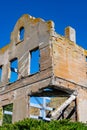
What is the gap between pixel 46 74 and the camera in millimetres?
17469

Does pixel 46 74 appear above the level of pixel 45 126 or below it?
above

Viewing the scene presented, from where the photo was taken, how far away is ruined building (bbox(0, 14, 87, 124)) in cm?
1761

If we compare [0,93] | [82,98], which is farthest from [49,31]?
[0,93]

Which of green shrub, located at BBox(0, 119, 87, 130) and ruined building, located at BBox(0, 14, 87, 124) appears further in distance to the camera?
ruined building, located at BBox(0, 14, 87, 124)

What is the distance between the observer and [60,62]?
59.1ft

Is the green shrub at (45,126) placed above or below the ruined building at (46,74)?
below

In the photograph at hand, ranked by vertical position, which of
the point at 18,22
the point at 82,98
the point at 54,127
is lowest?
the point at 54,127

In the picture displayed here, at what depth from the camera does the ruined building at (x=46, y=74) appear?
57.8 feet

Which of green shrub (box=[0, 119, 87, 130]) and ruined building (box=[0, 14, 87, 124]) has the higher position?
ruined building (box=[0, 14, 87, 124])

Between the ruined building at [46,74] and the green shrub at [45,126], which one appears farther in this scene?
the ruined building at [46,74]

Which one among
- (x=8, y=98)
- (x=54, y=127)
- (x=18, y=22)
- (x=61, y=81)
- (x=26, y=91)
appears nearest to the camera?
(x=54, y=127)

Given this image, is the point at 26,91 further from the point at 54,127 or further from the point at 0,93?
the point at 54,127

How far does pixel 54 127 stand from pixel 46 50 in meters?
7.35

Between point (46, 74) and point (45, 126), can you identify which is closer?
point (45, 126)
